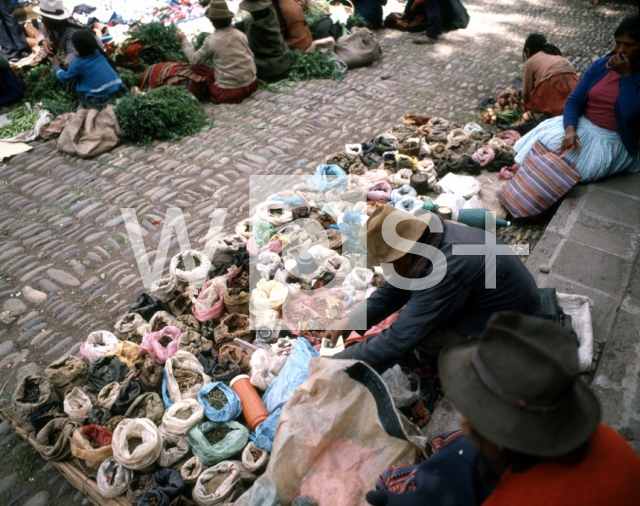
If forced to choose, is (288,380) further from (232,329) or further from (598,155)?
(598,155)

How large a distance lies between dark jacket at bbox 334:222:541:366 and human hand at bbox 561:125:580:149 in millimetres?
2790

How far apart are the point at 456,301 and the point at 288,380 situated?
1381 millimetres

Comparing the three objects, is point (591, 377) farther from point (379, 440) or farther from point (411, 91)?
point (411, 91)

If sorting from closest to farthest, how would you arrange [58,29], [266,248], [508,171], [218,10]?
[266,248]
[508,171]
[218,10]
[58,29]

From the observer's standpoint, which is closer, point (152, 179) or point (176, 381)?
point (176, 381)

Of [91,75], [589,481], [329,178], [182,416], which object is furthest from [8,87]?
[589,481]

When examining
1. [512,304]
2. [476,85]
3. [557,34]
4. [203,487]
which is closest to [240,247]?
[203,487]

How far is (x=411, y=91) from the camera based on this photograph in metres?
8.15

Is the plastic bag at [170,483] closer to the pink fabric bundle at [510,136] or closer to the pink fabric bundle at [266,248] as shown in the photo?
the pink fabric bundle at [266,248]

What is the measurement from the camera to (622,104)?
4504 mm

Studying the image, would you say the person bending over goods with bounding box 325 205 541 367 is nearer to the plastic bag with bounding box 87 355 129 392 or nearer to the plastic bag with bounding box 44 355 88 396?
the plastic bag with bounding box 87 355 129 392

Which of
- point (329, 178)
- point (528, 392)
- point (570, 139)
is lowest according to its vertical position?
point (329, 178)

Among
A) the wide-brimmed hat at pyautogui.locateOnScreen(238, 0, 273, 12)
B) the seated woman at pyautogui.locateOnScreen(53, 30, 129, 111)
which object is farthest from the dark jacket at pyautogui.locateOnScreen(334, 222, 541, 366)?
the wide-brimmed hat at pyautogui.locateOnScreen(238, 0, 273, 12)

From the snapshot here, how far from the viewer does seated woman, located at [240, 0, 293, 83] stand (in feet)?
25.7
